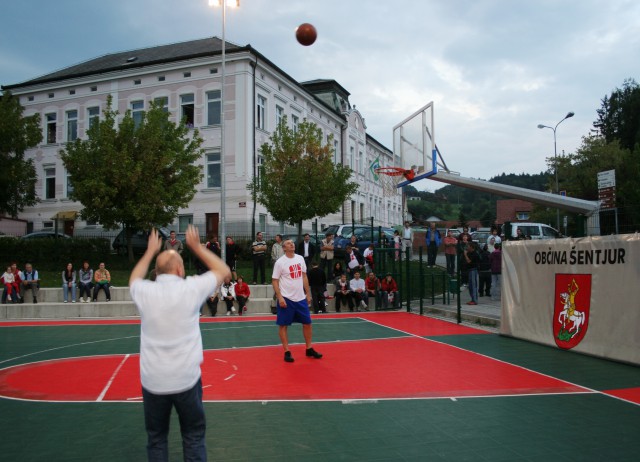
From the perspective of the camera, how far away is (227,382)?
7.95 meters

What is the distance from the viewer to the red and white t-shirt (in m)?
9.26

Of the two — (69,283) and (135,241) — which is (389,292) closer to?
(69,283)

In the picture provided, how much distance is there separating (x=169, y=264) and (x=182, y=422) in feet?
3.75

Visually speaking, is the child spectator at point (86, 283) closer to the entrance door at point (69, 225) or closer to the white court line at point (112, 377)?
the white court line at point (112, 377)

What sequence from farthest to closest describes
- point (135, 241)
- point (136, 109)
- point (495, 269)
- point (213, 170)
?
point (136, 109) → point (213, 170) → point (135, 241) → point (495, 269)

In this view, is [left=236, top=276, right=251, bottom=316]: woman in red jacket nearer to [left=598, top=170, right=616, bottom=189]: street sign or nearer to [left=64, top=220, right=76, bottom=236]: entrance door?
[left=598, top=170, right=616, bottom=189]: street sign

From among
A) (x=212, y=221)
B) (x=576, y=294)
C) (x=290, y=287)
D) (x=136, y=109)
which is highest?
(x=136, y=109)

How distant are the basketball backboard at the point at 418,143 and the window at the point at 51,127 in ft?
102

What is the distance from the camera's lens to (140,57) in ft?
127

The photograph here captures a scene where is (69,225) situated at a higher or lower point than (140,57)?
lower

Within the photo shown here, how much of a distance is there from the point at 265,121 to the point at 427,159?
21616 mm

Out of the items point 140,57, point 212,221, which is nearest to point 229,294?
point 212,221

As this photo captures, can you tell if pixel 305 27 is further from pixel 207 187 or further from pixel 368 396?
pixel 207 187

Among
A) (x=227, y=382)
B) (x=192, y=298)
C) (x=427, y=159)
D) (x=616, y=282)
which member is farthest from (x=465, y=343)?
(x=192, y=298)
